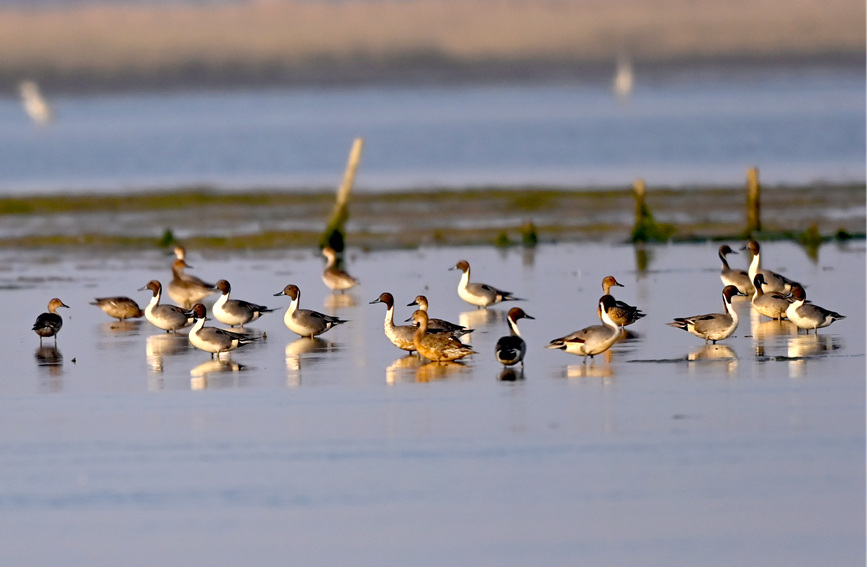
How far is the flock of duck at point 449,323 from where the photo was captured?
15.4 m

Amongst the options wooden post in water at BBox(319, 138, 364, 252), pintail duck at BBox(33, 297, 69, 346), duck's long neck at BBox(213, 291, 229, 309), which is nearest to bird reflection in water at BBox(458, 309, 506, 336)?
duck's long neck at BBox(213, 291, 229, 309)

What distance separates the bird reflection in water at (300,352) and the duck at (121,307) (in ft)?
9.88

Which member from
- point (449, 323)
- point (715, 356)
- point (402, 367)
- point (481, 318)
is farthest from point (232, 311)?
point (715, 356)

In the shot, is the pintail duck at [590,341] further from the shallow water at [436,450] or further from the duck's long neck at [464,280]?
the duck's long neck at [464,280]

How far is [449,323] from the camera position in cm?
1680

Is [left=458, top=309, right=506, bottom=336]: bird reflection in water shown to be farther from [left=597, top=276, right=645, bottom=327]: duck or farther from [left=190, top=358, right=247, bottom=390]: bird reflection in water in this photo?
[left=190, top=358, right=247, bottom=390]: bird reflection in water

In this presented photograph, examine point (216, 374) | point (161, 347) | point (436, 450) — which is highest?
point (161, 347)

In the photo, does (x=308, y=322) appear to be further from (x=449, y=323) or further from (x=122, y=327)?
A: (x=122, y=327)

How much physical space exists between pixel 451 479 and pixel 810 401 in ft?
12.6

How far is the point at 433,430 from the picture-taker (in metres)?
12.5

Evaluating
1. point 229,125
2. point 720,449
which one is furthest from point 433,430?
point 229,125

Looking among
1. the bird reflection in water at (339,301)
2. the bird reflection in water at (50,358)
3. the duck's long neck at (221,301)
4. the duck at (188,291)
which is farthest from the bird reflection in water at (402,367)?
the duck at (188,291)

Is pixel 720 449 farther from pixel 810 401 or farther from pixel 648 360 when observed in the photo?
pixel 648 360

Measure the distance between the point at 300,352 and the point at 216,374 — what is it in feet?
5.58
